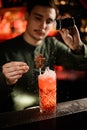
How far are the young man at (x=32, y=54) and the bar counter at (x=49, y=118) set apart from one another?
21cm

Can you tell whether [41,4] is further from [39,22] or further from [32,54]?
[32,54]

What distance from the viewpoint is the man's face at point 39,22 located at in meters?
3.25

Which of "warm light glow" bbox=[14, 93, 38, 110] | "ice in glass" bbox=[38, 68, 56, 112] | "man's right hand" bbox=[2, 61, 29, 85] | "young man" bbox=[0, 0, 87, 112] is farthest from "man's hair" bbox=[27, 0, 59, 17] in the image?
"warm light glow" bbox=[14, 93, 38, 110]

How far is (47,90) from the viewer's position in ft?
9.91

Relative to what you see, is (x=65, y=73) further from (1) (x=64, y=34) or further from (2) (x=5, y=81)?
(2) (x=5, y=81)

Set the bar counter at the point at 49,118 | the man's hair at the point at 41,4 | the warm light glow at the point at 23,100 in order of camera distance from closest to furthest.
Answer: the bar counter at the point at 49,118, the man's hair at the point at 41,4, the warm light glow at the point at 23,100

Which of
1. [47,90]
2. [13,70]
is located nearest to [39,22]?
[13,70]

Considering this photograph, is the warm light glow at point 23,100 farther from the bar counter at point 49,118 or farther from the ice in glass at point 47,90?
the ice in glass at point 47,90

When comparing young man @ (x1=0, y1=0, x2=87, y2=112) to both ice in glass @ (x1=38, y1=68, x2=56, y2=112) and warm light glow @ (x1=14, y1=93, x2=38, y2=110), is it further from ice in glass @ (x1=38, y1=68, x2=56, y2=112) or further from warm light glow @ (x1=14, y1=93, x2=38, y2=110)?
ice in glass @ (x1=38, y1=68, x2=56, y2=112)

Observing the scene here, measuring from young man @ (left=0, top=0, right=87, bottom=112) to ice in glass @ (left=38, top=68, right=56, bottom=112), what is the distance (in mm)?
339

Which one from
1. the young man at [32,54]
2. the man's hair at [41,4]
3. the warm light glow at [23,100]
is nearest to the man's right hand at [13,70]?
the young man at [32,54]

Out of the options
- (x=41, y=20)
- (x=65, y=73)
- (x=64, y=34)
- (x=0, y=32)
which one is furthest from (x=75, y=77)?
(x=0, y=32)

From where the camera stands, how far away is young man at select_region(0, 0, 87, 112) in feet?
10.7

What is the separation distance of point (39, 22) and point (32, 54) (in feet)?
1.24
